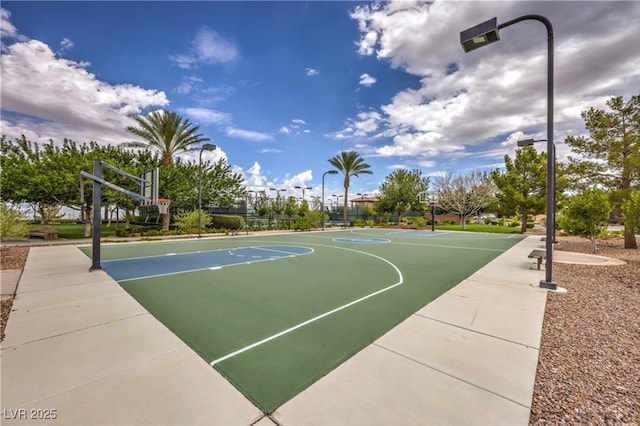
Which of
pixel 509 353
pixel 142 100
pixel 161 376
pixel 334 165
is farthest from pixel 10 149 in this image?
pixel 509 353

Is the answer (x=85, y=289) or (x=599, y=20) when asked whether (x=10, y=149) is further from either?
(x=599, y=20)

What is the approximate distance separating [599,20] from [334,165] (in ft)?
86.2

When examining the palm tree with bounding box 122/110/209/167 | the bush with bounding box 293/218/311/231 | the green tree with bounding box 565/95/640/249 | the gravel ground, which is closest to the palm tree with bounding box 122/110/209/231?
the palm tree with bounding box 122/110/209/167

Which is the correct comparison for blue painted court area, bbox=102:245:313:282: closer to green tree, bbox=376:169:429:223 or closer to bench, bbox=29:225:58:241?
bench, bbox=29:225:58:241

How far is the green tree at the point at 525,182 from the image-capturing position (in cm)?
2328

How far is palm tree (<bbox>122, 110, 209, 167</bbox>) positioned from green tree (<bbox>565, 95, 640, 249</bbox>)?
83.8 feet

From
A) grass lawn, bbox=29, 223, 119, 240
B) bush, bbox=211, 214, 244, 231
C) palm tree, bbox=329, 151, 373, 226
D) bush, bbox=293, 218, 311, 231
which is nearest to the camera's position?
grass lawn, bbox=29, 223, 119, 240

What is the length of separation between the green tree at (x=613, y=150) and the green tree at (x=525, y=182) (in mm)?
9819

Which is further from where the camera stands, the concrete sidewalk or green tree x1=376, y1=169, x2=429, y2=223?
green tree x1=376, y1=169, x2=429, y2=223

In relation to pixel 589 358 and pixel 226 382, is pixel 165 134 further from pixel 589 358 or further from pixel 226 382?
pixel 589 358

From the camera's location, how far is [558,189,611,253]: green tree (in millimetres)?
10656

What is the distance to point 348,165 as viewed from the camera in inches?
1289

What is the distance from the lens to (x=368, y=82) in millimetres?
20688

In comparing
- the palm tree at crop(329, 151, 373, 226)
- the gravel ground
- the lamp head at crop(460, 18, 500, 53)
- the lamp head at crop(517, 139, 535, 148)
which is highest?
the palm tree at crop(329, 151, 373, 226)
